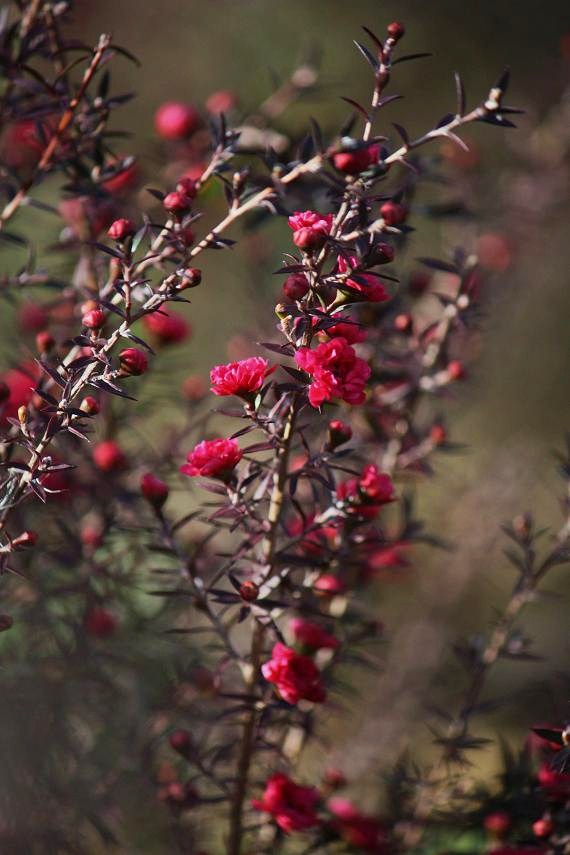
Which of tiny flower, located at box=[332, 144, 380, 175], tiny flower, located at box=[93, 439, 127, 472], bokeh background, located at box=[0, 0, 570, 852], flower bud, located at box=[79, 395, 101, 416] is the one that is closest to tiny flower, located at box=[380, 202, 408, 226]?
tiny flower, located at box=[332, 144, 380, 175]

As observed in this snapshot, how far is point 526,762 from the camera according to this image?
3.05ft

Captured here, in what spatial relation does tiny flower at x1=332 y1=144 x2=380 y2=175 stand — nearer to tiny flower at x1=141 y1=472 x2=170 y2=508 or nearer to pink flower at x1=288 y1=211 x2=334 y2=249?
pink flower at x1=288 y1=211 x2=334 y2=249

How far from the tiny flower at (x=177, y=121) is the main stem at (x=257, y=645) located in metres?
0.56

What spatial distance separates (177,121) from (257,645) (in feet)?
2.27

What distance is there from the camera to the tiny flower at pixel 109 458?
1000mm

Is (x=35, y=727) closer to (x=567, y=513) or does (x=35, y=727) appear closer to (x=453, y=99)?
(x=567, y=513)

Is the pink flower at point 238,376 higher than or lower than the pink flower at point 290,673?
higher

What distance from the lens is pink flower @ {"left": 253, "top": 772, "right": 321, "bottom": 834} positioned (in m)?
0.77

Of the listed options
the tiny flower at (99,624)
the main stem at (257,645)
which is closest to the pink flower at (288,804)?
the main stem at (257,645)

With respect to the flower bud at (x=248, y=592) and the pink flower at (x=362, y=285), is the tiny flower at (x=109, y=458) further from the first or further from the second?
the pink flower at (x=362, y=285)

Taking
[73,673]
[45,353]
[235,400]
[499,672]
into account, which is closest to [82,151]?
[45,353]

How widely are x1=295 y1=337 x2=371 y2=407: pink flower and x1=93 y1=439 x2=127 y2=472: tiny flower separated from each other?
1.41 feet

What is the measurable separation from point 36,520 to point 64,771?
0.32 meters

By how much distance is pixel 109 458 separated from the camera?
100 centimetres
